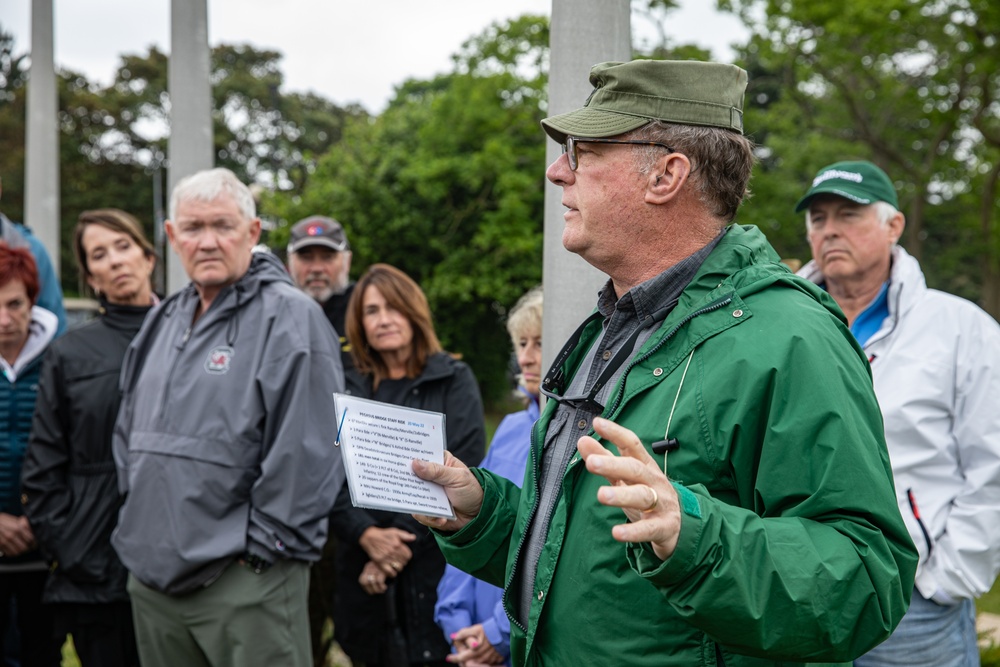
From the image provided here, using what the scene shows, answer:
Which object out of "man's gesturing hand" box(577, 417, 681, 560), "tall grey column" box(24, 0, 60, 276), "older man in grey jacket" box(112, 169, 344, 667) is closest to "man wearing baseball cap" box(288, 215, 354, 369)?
"older man in grey jacket" box(112, 169, 344, 667)

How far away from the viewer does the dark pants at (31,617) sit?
4.43m

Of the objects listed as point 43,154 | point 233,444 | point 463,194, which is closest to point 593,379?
point 233,444

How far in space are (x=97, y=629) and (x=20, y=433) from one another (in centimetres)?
98

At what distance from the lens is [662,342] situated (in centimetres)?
183

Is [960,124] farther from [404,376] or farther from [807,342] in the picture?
[807,342]

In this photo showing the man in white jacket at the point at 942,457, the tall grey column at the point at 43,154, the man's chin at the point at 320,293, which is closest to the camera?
the man in white jacket at the point at 942,457

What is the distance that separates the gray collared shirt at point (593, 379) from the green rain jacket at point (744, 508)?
0.24 feet

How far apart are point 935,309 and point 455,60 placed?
18.0 metres

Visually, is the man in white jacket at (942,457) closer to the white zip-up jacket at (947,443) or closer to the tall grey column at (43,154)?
the white zip-up jacket at (947,443)

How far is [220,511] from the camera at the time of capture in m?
3.34

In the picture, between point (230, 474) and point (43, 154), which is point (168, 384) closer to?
point (230, 474)

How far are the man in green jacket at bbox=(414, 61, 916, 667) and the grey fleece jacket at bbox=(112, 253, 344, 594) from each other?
1.33 m

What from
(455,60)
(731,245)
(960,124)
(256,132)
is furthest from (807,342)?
(256,132)

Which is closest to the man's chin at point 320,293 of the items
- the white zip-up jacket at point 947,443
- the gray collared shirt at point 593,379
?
the white zip-up jacket at point 947,443
